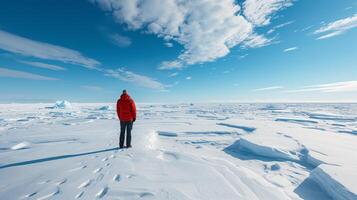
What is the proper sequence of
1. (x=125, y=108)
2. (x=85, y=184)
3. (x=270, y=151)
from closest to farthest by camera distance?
(x=85, y=184), (x=125, y=108), (x=270, y=151)

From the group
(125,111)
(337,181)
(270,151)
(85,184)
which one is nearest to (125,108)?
(125,111)

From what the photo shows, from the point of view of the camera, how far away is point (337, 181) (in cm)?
276

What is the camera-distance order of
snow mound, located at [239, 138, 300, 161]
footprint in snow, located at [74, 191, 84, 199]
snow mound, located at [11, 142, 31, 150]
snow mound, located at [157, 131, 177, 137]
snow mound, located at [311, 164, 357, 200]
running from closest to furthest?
footprint in snow, located at [74, 191, 84, 199]
snow mound, located at [311, 164, 357, 200]
snow mound, located at [239, 138, 300, 161]
snow mound, located at [11, 142, 31, 150]
snow mound, located at [157, 131, 177, 137]

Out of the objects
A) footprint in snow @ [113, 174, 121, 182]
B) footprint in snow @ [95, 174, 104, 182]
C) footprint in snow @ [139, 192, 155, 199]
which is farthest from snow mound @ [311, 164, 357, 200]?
footprint in snow @ [95, 174, 104, 182]

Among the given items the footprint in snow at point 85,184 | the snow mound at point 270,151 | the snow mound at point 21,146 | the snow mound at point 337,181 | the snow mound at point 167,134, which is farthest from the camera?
the snow mound at point 167,134

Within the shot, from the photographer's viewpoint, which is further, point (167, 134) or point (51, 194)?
point (167, 134)

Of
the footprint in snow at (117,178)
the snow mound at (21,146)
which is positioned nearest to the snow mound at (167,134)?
the snow mound at (21,146)

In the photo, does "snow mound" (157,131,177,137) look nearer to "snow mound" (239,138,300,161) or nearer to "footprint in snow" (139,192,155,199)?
"snow mound" (239,138,300,161)

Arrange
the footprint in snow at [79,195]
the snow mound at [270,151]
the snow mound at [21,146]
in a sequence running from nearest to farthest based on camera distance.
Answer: the footprint in snow at [79,195] < the snow mound at [270,151] < the snow mound at [21,146]

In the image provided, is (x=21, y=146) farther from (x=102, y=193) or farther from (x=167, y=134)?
(x=167, y=134)

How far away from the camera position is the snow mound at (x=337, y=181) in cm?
252

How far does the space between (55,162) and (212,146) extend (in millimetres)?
4055

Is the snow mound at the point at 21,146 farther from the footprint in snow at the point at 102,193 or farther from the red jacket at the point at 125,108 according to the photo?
the footprint in snow at the point at 102,193

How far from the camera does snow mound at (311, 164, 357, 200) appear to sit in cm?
252
